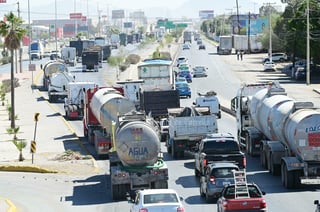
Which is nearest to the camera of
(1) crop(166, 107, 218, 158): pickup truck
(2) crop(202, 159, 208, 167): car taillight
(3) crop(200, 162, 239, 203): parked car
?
(3) crop(200, 162, 239, 203): parked car

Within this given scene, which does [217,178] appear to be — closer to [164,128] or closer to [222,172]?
[222,172]

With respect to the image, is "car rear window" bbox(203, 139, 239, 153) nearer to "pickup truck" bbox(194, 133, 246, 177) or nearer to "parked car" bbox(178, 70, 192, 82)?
"pickup truck" bbox(194, 133, 246, 177)

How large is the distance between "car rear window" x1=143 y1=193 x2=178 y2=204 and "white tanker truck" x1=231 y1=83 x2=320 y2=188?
9616 millimetres

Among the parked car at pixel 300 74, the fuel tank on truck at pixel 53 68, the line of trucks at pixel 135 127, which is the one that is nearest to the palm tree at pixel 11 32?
the line of trucks at pixel 135 127

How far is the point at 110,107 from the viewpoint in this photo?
151ft

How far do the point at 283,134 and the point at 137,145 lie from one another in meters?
6.66

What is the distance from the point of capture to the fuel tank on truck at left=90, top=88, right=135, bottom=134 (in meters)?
45.0

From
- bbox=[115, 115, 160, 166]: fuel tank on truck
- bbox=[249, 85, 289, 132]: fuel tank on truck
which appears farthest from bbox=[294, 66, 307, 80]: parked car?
bbox=[115, 115, 160, 166]: fuel tank on truck

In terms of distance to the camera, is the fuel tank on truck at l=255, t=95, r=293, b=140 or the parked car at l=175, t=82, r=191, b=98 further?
the parked car at l=175, t=82, r=191, b=98

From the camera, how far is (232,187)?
91.5 feet

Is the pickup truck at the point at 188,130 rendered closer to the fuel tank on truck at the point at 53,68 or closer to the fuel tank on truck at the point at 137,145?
the fuel tank on truck at the point at 137,145

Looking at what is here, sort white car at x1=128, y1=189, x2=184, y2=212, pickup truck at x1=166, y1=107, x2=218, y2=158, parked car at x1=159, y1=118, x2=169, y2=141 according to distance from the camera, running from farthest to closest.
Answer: parked car at x1=159, y1=118, x2=169, y2=141 < pickup truck at x1=166, y1=107, x2=218, y2=158 < white car at x1=128, y1=189, x2=184, y2=212

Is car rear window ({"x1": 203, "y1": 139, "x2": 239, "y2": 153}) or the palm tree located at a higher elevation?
the palm tree

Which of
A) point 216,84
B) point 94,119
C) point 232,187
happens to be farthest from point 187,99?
point 232,187
